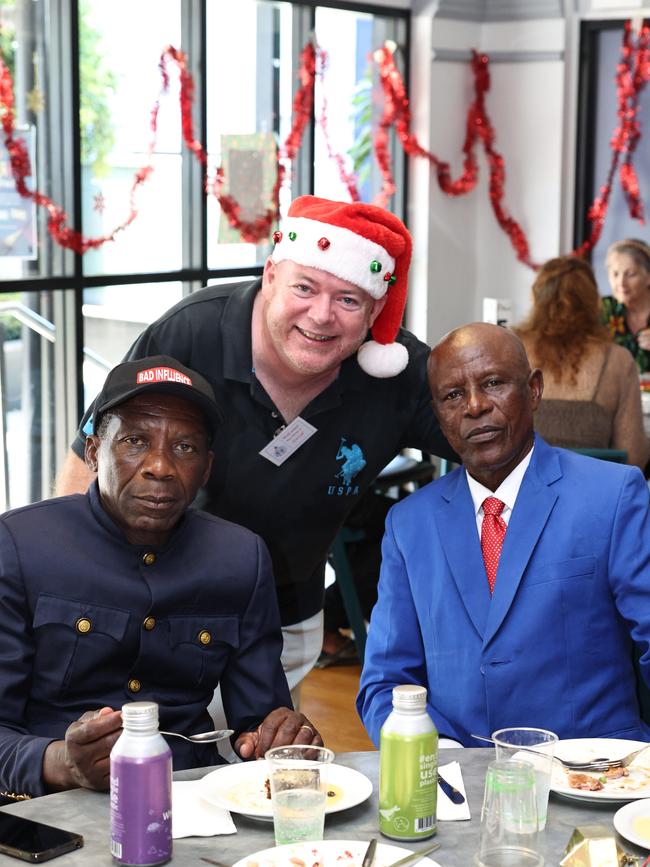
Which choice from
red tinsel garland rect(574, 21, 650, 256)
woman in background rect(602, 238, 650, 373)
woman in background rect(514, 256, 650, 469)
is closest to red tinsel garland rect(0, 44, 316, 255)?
woman in background rect(602, 238, 650, 373)

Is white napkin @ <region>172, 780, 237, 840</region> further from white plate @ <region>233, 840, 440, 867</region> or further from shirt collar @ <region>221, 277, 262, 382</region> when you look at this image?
shirt collar @ <region>221, 277, 262, 382</region>

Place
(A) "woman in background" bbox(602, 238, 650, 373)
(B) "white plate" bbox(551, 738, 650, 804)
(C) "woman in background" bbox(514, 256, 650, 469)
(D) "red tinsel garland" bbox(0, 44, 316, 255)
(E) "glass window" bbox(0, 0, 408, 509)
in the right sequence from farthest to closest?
1. (A) "woman in background" bbox(602, 238, 650, 373)
2. (E) "glass window" bbox(0, 0, 408, 509)
3. (D) "red tinsel garland" bbox(0, 44, 316, 255)
4. (C) "woman in background" bbox(514, 256, 650, 469)
5. (B) "white plate" bbox(551, 738, 650, 804)

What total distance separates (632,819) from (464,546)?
0.70 m

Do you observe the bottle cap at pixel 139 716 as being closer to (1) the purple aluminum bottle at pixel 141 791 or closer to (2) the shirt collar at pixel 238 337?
(1) the purple aluminum bottle at pixel 141 791

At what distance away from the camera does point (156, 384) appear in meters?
1.98

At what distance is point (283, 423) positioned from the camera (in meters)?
2.55

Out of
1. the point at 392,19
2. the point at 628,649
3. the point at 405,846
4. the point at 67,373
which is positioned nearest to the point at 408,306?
the point at 392,19

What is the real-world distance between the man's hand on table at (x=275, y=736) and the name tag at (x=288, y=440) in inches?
27.2

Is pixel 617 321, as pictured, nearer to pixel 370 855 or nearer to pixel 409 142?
pixel 409 142

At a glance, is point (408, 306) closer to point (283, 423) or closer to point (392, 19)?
point (392, 19)

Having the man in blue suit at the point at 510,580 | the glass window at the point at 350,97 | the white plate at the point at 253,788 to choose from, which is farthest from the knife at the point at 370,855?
the glass window at the point at 350,97

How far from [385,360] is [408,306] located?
446 centimetres

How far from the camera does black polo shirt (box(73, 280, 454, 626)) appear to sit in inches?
99.7

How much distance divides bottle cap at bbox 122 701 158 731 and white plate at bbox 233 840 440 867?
200 mm
